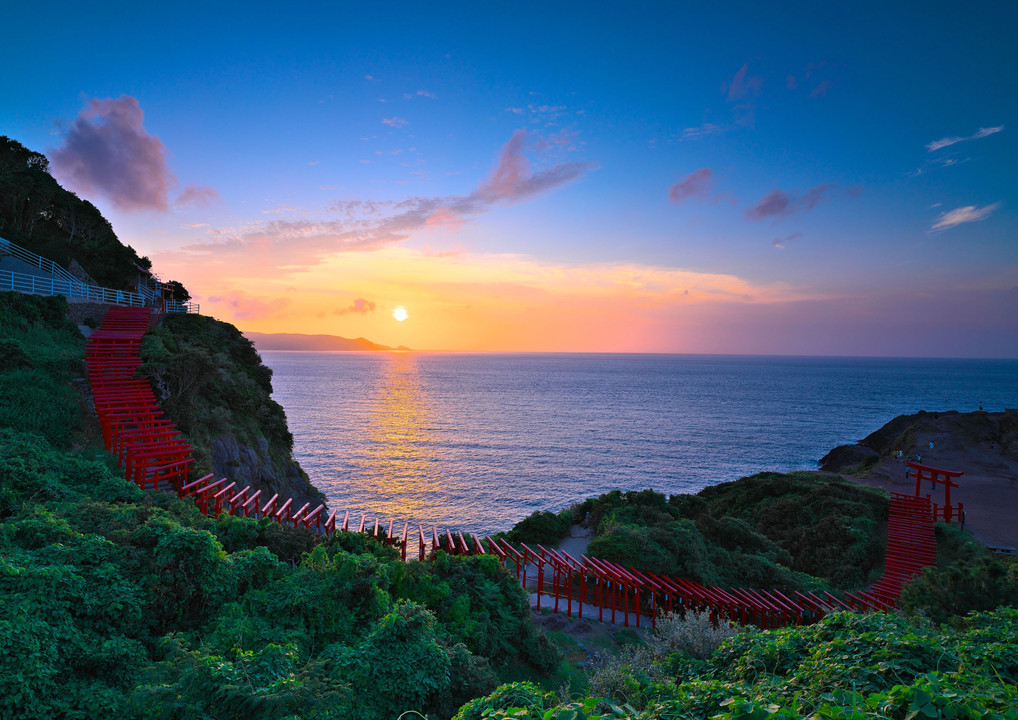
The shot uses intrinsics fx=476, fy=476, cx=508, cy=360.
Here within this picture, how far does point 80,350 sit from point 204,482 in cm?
1168

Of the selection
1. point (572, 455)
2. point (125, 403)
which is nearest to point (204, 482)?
point (125, 403)

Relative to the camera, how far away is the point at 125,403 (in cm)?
1973

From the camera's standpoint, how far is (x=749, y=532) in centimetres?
2453

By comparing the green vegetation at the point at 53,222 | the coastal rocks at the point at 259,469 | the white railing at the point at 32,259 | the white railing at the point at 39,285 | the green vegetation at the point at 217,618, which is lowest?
the coastal rocks at the point at 259,469

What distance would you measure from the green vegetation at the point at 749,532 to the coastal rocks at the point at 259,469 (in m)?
13.6

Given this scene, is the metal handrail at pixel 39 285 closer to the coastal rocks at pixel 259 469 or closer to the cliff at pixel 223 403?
the cliff at pixel 223 403

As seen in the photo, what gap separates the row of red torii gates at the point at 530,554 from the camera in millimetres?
16156

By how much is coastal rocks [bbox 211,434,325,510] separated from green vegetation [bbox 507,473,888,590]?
13.6 m

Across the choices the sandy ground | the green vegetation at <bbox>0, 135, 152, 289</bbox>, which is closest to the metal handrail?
the green vegetation at <bbox>0, 135, 152, 289</bbox>

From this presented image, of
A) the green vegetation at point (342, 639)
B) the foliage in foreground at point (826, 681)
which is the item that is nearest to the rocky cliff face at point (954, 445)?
the green vegetation at point (342, 639)

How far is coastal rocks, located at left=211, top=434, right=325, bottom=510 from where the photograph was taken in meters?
23.1

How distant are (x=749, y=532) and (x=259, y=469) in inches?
1033

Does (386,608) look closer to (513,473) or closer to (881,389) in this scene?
(513,473)

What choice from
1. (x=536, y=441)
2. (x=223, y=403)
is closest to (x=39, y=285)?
(x=223, y=403)
